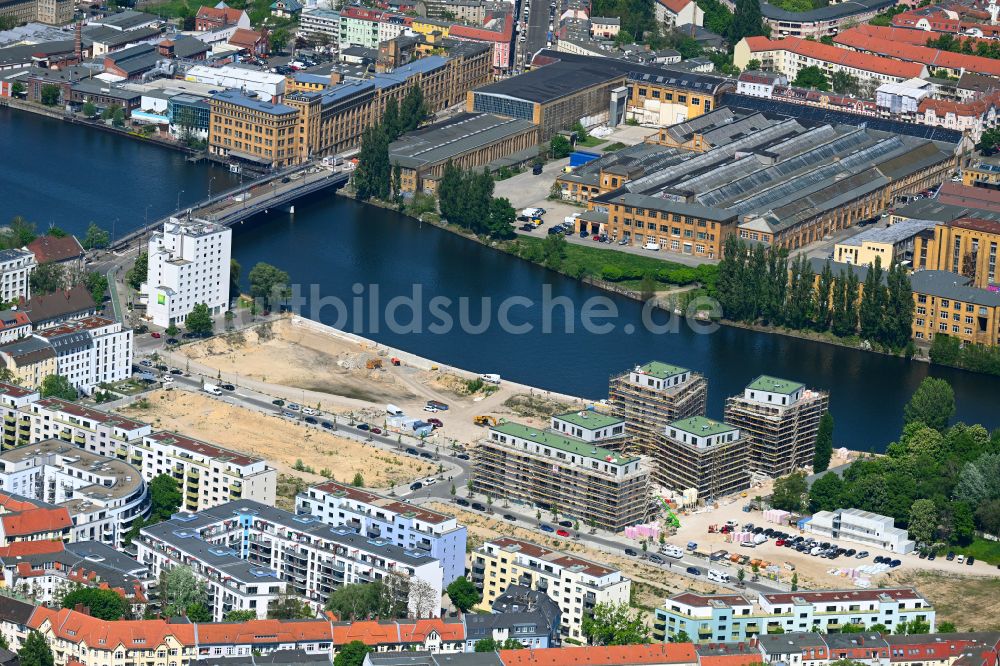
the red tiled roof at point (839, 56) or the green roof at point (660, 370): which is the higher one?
the green roof at point (660, 370)

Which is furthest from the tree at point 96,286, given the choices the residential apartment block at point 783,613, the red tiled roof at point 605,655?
the red tiled roof at point 605,655

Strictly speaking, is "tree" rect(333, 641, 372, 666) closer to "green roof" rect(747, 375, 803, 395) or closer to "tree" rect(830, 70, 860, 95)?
"green roof" rect(747, 375, 803, 395)

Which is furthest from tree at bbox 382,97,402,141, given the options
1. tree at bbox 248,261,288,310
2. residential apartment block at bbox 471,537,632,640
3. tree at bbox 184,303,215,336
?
residential apartment block at bbox 471,537,632,640

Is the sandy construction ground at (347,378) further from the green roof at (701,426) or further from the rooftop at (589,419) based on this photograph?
the green roof at (701,426)

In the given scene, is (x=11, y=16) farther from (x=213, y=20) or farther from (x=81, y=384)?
(x=81, y=384)

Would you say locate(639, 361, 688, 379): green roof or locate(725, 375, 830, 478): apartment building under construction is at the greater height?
locate(639, 361, 688, 379): green roof

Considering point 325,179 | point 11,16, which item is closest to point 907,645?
point 325,179

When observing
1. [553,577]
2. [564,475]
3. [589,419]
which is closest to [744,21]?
[589,419]
